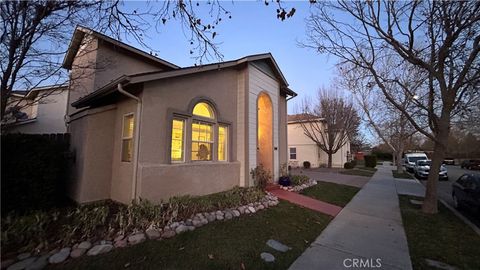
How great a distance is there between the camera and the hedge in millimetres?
5199

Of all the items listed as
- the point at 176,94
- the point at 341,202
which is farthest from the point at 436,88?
the point at 176,94

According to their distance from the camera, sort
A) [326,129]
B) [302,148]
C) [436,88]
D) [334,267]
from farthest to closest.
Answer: [302,148], [326,129], [436,88], [334,267]

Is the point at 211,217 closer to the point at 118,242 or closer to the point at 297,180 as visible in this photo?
the point at 118,242

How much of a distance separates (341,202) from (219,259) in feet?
22.2

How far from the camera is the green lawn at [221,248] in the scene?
12.7ft

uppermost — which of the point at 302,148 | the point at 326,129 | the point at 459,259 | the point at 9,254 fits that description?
the point at 326,129

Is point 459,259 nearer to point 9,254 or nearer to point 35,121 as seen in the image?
point 9,254

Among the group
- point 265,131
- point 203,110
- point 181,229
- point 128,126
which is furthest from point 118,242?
point 265,131

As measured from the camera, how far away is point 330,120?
79.8ft

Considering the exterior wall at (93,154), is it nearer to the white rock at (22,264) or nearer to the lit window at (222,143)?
the white rock at (22,264)

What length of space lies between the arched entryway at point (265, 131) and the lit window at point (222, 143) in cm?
227

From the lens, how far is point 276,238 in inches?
205

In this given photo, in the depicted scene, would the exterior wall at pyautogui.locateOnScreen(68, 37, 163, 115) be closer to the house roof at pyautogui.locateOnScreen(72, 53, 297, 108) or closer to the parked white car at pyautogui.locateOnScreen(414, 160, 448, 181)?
the house roof at pyautogui.locateOnScreen(72, 53, 297, 108)

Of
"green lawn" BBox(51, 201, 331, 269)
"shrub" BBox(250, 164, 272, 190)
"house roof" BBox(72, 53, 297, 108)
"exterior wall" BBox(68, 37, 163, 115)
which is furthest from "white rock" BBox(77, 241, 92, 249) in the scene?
"exterior wall" BBox(68, 37, 163, 115)
